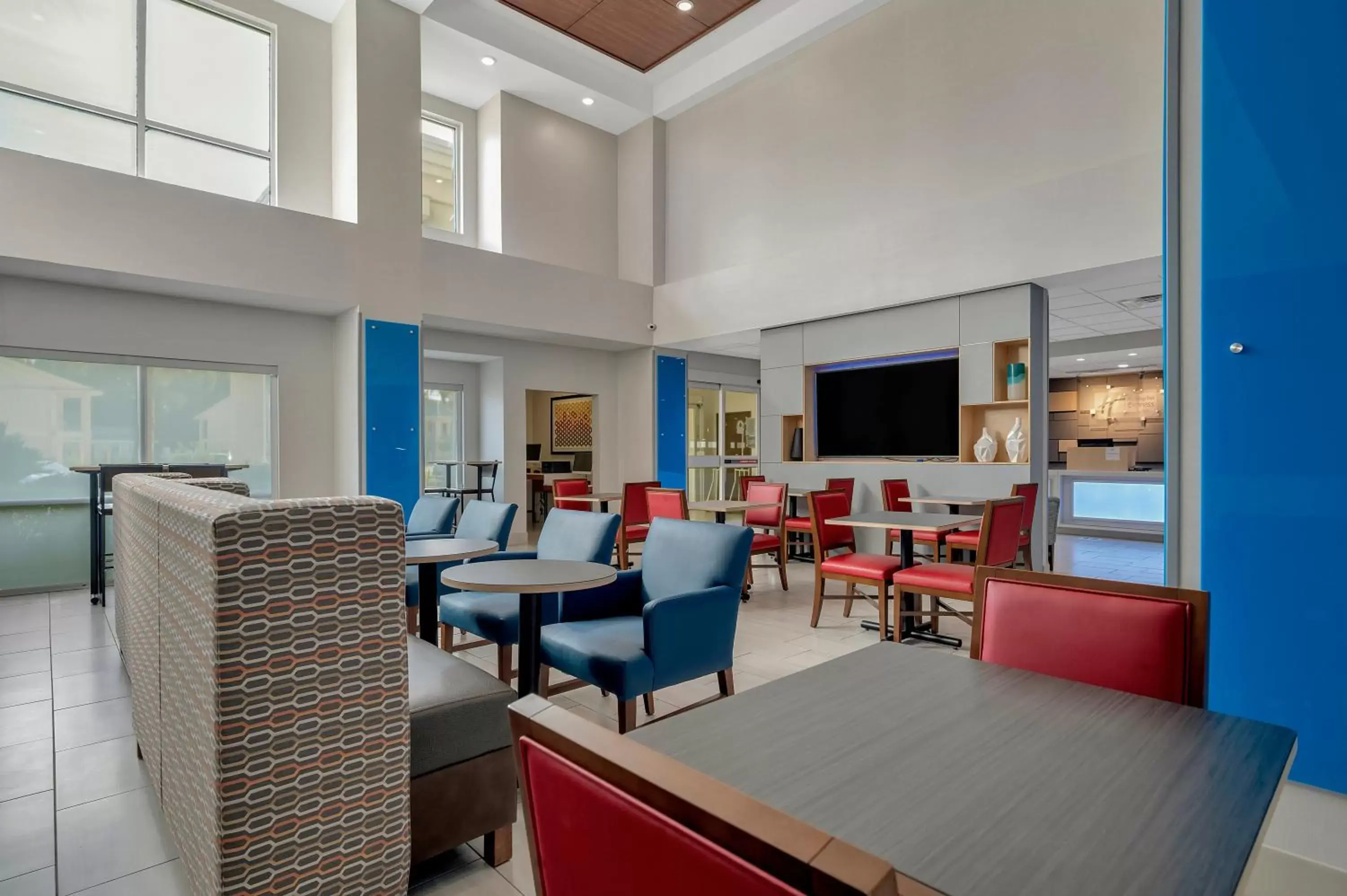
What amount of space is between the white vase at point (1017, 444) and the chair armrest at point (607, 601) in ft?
15.1

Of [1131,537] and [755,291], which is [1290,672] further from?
[1131,537]

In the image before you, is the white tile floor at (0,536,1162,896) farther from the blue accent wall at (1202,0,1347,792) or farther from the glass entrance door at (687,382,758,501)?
the glass entrance door at (687,382,758,501)

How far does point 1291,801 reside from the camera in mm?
2107

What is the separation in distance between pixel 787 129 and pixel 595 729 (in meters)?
8.83

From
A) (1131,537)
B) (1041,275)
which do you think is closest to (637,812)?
(1041,275)

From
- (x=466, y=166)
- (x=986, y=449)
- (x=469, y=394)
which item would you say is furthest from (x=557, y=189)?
(x=986, y=449)

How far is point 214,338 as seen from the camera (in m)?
6.73

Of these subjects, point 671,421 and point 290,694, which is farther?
point 671,421

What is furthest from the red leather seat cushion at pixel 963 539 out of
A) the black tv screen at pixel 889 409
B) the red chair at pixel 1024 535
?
the black tv screen at pixel 889 409

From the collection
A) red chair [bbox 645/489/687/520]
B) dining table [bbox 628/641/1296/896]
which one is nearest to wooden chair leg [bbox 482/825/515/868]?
dining table [bbox 628/641/1296/896]

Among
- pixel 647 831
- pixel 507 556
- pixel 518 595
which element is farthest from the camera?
pixel 507 556

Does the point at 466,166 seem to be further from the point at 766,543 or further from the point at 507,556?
the point at 507,556

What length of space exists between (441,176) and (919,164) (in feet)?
19.4

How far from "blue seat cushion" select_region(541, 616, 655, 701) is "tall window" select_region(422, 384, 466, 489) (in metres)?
7.21
